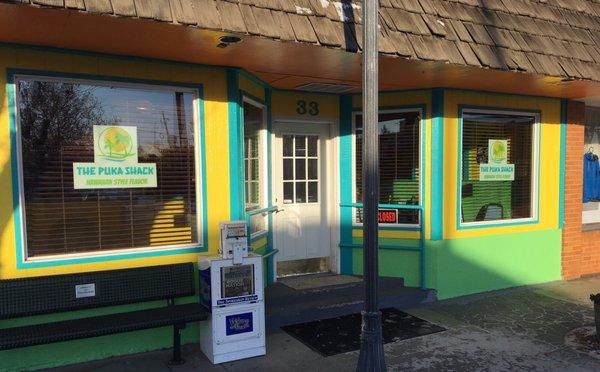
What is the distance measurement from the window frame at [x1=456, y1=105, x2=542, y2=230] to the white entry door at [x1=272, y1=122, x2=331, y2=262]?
1764 mm

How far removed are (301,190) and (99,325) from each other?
3.28m

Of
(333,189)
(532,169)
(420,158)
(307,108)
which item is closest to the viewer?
(420,158)

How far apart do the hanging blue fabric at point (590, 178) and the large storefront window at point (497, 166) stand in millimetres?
1367

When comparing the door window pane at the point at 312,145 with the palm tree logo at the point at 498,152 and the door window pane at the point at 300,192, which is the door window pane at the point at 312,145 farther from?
the palm tree logo at the point at 498,152

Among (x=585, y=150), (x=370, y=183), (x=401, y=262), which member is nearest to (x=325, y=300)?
(x=401, y=262)

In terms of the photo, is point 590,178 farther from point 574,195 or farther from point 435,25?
point 435,25

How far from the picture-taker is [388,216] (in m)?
6.50

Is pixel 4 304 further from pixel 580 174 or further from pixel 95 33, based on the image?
pixel 580 174

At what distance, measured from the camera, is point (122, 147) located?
4508 millimetres

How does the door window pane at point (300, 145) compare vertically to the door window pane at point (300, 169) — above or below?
above

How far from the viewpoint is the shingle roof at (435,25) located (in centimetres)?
357

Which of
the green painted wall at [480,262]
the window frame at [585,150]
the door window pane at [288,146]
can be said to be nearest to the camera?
the green painted wall at [480,262]

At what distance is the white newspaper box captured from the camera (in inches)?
169

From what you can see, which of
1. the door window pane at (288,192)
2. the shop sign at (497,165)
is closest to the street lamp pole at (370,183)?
the door window pane at (288,192)
